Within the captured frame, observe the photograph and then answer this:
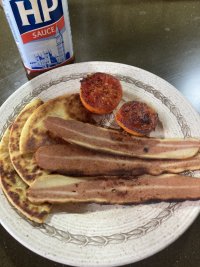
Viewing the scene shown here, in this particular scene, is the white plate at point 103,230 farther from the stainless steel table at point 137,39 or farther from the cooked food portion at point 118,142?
the stainless steel table at point 137,39

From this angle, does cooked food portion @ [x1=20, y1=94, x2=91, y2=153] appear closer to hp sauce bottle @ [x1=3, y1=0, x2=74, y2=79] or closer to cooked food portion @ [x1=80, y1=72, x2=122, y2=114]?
cooked food portion @ [x1=80, y1=72, x2=122, y2=114]

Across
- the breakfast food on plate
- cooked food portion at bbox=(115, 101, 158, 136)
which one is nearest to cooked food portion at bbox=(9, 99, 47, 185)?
the breakfast food on plate

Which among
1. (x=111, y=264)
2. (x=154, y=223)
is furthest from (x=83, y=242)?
(x=154, y=223)

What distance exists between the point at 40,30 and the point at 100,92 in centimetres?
28

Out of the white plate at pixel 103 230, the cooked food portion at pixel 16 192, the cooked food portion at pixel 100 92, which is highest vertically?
the cooked food portion at pixel 100 92

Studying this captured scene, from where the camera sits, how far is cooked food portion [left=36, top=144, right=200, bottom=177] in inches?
32.6

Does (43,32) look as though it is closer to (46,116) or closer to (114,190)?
(46,116)

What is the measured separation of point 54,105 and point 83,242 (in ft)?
1.48

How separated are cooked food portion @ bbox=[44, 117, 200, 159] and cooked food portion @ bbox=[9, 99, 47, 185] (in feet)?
0.30

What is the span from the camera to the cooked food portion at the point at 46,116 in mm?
871

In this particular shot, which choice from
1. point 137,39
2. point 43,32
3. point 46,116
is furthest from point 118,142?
point 137,39

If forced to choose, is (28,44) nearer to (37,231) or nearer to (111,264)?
(37,231)

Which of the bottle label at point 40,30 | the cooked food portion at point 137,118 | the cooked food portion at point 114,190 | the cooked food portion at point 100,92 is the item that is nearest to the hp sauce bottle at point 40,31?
the bottle label at point 40,30

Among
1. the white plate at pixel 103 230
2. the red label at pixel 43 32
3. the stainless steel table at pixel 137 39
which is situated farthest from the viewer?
the stainless steel table at pixel 137 39
